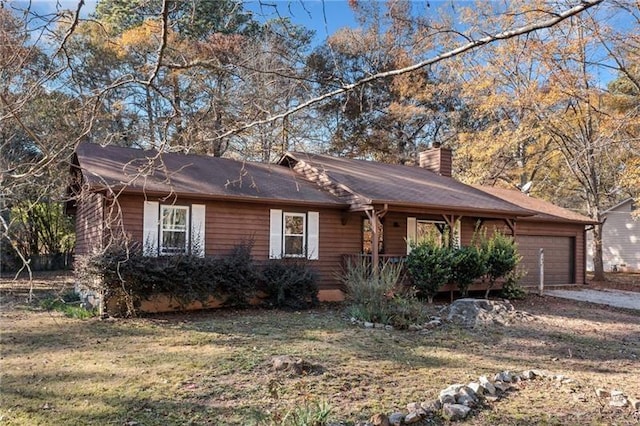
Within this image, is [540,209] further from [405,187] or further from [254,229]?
[254,229]

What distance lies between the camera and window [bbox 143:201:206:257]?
10969mm

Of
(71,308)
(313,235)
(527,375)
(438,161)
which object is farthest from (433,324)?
(438,161)

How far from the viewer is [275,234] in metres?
12.5

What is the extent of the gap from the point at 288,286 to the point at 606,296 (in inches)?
400

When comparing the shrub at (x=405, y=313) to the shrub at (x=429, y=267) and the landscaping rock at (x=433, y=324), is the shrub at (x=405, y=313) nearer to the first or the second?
the landscaping rock at (x=433, y=324)

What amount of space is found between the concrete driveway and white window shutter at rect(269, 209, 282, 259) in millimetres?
8421

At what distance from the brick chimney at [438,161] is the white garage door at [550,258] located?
351 centimetres

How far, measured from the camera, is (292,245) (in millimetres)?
12898

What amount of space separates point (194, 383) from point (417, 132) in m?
23.6

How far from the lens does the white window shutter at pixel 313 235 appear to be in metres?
12.9

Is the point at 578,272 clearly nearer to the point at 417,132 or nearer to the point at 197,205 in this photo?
the point at 417,132

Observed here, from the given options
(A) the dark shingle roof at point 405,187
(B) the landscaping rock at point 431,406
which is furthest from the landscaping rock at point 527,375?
(A) the dark shingle roof at point 405,187

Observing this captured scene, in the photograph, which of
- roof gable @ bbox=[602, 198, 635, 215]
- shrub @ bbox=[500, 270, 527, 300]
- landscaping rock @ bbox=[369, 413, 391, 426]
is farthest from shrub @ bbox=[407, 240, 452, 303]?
roof gable @ bbox=[602, 198, 635, 215]

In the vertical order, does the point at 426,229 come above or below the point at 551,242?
above
